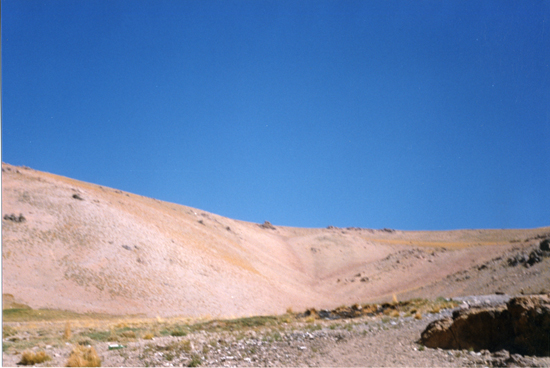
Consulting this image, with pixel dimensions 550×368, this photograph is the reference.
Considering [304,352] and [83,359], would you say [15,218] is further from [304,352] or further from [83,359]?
[304,352]

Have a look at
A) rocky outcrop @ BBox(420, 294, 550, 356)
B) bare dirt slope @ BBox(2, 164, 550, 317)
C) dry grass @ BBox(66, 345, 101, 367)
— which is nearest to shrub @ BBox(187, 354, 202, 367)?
dry grass @ BBox(66, 345, 101, 367)

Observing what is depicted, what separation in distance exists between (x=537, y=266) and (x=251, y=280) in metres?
26.7

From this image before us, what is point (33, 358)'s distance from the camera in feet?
40.8

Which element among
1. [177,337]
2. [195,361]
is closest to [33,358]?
[195,361]

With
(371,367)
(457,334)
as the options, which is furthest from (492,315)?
(371,367)

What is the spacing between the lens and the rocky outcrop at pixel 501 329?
409 inches

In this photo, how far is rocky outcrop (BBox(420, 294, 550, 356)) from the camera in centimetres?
1040

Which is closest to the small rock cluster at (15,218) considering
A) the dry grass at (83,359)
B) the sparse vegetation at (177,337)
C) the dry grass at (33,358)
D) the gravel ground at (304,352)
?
the sparse vegetation at (177,337)

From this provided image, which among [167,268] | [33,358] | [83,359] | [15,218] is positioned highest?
[15,218]

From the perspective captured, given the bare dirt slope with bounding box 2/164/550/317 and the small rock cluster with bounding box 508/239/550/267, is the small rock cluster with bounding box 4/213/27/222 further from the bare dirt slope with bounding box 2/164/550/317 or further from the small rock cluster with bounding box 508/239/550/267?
the small rock cluster with bounding box 508/239/550/267

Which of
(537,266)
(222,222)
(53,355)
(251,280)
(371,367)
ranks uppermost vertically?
(222,222)

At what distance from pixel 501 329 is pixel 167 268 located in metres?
32.6

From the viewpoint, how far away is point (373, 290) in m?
49.1

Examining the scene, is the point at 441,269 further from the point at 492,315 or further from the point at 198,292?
the point at 492,315
